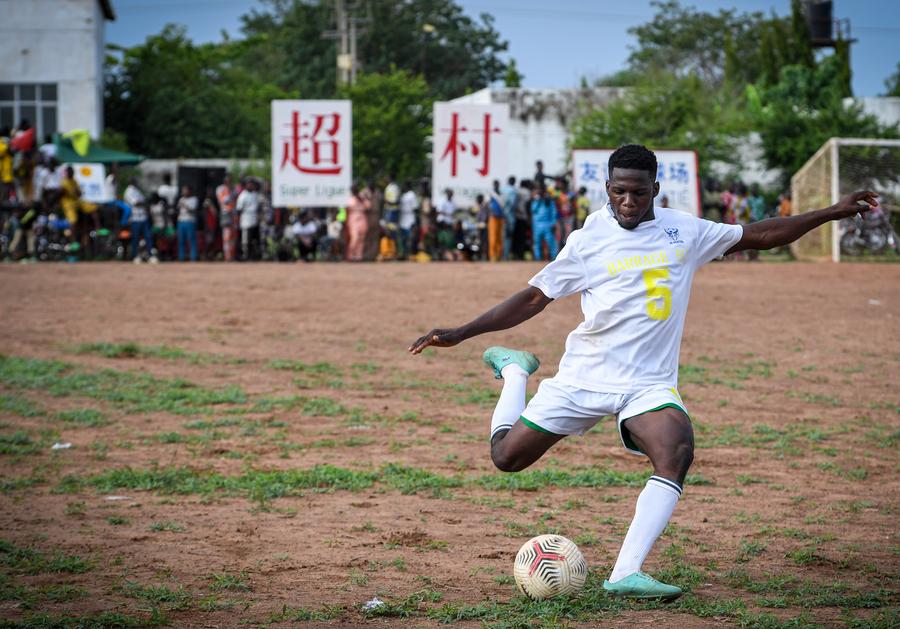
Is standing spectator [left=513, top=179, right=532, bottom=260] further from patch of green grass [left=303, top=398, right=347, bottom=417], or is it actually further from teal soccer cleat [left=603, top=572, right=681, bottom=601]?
teal soccer cleat [left=603, top=572, right=681, bottom=601]

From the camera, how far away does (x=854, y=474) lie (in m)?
7.36

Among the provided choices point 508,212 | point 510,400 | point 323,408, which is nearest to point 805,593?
point 510,400

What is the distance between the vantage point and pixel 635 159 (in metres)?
4.77

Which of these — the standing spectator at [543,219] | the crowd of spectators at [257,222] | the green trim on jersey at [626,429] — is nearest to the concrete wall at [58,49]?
the crowd of spectators at [257,222]

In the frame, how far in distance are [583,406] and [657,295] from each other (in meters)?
0.55

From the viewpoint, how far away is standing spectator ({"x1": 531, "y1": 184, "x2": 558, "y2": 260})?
25.0 metres

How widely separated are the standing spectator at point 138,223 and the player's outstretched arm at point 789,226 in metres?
21.2

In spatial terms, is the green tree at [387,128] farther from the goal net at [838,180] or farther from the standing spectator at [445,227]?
the goal net at [838,180]

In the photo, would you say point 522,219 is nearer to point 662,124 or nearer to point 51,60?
point 662,124

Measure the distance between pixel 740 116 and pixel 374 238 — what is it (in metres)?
15.6

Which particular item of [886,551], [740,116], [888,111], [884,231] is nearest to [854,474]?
[886,551]

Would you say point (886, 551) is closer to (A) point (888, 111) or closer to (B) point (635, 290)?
(B) point (635, 290)

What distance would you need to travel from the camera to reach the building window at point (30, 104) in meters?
37.6

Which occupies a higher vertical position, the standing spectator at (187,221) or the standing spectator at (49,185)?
the standing spectator at (49,185)
